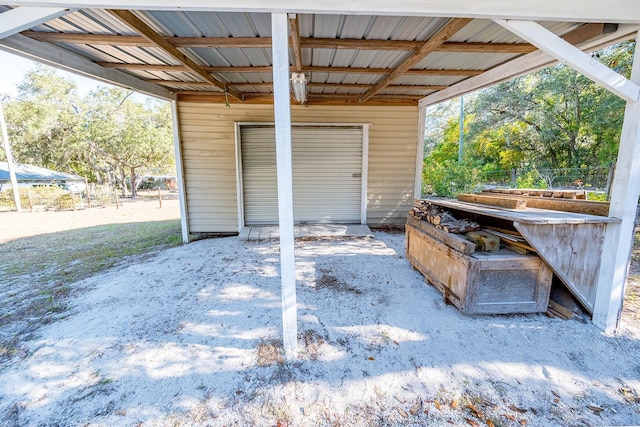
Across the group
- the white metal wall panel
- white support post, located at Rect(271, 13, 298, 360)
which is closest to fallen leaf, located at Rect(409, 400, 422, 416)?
white support post, located at Rect(271, 13, 298, 360)

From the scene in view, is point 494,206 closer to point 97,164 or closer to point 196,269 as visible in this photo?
point 196,269

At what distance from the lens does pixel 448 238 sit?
8.80ft

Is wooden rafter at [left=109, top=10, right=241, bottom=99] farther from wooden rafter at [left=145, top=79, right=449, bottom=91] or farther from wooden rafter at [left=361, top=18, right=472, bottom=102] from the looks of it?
wooden rafter at [left=361, top=18, right=472, bottom=102]

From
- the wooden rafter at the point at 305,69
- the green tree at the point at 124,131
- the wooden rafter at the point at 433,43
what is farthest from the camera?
the green tree at the point at 124,131

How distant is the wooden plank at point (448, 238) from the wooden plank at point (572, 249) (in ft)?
1.40

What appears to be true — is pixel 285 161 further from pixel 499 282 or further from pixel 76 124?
pixel 76 124

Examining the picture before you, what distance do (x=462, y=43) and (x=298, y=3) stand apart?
6.94 ft

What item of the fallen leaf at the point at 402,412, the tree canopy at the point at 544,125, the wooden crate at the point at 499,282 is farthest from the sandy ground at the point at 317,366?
the tree canopy at the point at 544,125

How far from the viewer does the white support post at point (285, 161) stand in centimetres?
172

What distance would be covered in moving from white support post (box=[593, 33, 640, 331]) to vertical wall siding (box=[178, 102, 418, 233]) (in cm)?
376

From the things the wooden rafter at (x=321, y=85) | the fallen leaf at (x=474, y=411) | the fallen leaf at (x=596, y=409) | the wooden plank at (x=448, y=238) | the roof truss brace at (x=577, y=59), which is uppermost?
the wooden rafter at (x=321, y=85)

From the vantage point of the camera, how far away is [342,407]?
5.04 feet

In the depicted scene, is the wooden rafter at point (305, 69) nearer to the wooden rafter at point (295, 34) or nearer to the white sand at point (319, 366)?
the wooden rafter at point (295, 34)

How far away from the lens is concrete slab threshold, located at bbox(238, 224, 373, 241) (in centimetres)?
517
